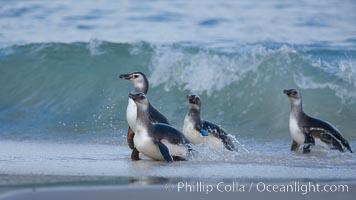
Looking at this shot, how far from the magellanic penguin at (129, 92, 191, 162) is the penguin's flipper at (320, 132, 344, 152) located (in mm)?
1684

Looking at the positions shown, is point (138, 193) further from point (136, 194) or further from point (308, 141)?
point (308, 141)

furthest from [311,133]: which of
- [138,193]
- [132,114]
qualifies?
[138,193]

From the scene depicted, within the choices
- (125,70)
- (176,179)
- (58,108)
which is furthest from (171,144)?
(125,70)

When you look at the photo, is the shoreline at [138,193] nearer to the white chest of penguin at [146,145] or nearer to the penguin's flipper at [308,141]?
the white chest of penguin at [146,145]

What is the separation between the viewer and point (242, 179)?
7961mm

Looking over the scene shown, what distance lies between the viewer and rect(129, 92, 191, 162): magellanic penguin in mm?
9203

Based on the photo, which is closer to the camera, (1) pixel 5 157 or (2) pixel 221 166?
(2) pixel 221 166

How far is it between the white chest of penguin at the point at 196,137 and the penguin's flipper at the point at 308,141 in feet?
2.73

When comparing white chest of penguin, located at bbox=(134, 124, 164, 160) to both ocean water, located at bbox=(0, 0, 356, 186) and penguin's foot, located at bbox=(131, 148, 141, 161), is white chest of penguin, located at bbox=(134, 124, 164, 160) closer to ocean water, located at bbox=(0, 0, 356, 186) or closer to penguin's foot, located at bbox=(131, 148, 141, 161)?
ocean water, located at bbox=(0, 0, 356, 186)

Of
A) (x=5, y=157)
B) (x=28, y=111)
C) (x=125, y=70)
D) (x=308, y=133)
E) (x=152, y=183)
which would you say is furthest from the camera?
(x=125, y=70)

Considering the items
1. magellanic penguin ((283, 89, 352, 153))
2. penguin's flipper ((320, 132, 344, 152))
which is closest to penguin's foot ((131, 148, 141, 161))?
magellanic penguin ((283, 89, 352, 153))

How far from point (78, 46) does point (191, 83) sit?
3050mm

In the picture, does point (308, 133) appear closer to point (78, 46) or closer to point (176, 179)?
point (176, 179)

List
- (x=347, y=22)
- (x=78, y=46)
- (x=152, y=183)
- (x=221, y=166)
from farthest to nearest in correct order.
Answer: (x=347, y=22) < (x=78, y=46) < (x=221, y=166) < (x=152, y=183)
